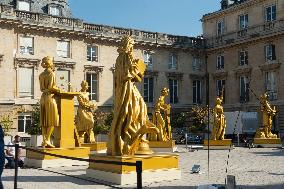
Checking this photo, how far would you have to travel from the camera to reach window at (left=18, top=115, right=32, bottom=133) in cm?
3794

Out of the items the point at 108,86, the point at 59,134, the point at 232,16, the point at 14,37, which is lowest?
the point at 59,134

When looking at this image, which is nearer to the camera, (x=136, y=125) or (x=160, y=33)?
(x=136, y=125)

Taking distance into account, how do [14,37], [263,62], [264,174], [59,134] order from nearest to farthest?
[264,174], [59,134], [14,37], [263,62]

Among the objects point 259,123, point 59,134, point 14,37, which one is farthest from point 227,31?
A: point 59,134

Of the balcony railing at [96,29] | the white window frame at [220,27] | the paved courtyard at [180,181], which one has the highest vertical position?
the white window frame at [220,27]

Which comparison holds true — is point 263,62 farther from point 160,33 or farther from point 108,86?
point 108,86

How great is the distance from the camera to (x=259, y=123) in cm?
4144

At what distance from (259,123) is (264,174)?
95.7 feet

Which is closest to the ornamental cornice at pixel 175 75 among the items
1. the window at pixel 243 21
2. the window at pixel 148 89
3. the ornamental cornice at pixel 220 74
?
the window at pixel 148 89

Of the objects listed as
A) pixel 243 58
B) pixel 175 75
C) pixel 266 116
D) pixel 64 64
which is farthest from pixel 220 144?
pixel 175 75

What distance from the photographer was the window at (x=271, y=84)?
1700 inches

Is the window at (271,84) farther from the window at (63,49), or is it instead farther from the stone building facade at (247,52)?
the window at (63,49)

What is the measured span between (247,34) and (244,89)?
18.0 ft

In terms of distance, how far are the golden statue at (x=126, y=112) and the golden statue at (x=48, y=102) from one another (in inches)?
161
